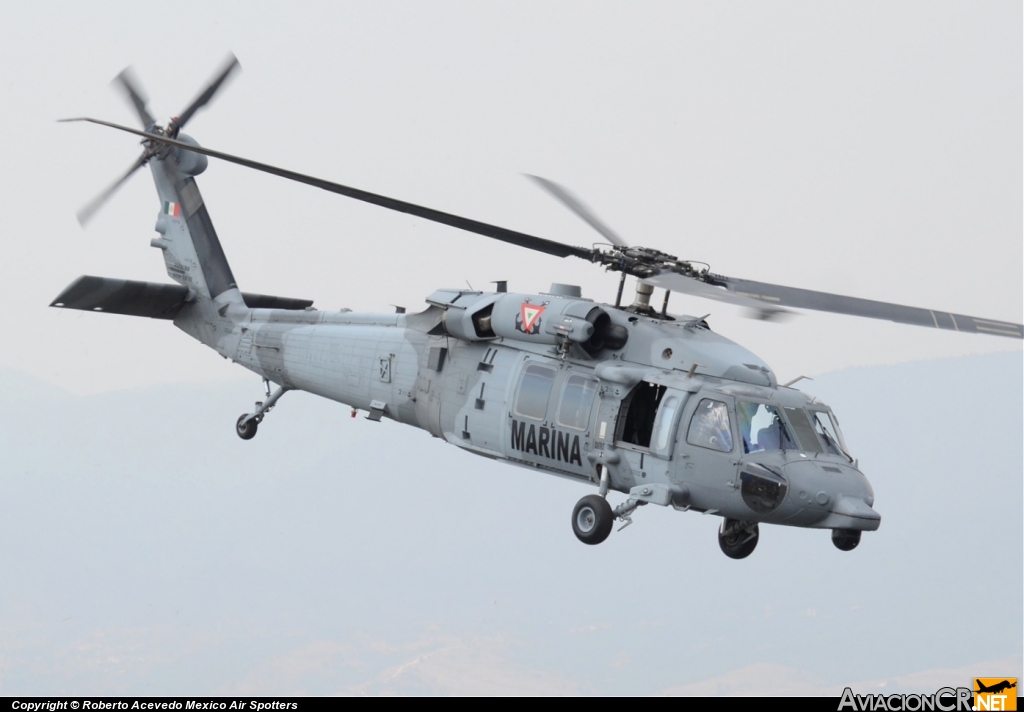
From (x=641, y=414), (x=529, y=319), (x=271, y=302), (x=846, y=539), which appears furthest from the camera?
(x=271, y=302)

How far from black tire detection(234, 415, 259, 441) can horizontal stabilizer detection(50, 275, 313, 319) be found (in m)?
1.87

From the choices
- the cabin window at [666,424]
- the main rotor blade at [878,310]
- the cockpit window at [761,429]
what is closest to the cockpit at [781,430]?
the cockpit window at [761,429]

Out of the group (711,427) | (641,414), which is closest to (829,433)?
(711,427)

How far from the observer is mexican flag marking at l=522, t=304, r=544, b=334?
15.0m

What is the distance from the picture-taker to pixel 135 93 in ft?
64.0

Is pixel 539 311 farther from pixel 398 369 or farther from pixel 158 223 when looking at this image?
pixel 158 223

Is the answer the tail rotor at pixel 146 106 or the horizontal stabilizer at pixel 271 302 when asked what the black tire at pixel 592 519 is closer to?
the horizontal stabilizer at pixel 271 302

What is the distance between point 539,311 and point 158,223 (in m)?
8.57

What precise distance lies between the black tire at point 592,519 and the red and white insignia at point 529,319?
2241mm

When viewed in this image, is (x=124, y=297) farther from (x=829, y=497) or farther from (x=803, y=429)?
(x=829, y=497)

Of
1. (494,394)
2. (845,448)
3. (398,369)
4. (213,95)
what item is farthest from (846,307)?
(213,95)

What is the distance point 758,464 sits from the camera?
1316 cm

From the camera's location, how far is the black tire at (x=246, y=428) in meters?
19.7

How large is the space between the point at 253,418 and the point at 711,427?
8.83 meters
